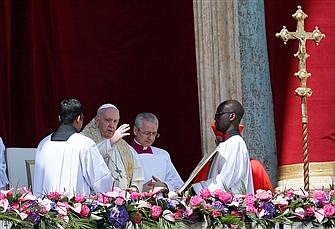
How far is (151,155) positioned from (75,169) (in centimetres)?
169

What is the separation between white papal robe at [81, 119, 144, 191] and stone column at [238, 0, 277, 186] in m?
1.54

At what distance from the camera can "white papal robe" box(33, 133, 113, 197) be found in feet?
36.2

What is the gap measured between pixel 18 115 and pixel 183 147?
176 centimetres

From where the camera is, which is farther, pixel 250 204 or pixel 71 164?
pixel 71 164

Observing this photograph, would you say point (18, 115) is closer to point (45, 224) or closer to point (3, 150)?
point (3, 150)

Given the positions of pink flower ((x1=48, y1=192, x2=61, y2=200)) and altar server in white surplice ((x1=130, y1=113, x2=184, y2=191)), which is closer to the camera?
pink flower ((x1=48, y1=192, x2=61, y2=200))

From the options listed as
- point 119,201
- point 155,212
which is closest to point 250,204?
point 155,212

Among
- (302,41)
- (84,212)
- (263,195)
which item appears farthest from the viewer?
(302,41)

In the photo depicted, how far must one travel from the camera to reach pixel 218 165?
1140 centimetres

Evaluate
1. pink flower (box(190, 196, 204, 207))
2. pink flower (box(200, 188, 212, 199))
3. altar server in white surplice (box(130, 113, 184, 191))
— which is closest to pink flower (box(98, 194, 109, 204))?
pink flower (box(190, 196, 204, 207))

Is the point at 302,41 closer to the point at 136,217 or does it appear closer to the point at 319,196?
the point at 319,196

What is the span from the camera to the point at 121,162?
39.4ft

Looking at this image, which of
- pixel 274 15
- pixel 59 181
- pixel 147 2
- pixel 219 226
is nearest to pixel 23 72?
pixel 147 2

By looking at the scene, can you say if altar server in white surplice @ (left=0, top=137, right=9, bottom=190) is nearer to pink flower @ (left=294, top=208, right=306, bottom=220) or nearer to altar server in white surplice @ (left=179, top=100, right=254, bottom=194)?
altar server in white surplice @ (left=179, top=100, right=254, bottom=194)
